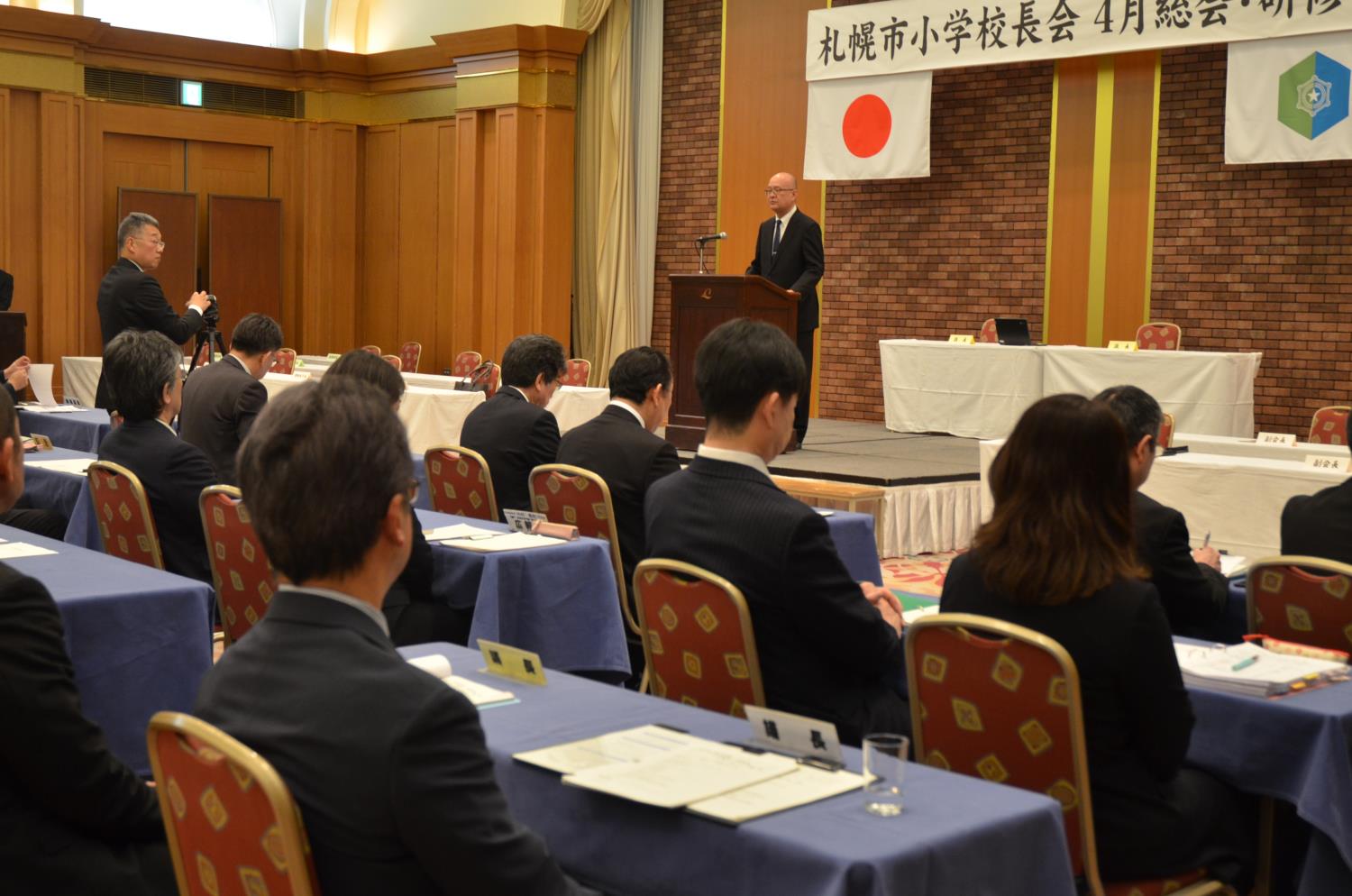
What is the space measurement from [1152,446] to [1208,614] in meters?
0.38

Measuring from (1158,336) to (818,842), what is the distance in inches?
344

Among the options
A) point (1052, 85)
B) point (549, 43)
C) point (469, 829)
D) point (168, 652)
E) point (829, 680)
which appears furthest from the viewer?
point (549, 43)

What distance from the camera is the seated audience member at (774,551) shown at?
8.45 feet

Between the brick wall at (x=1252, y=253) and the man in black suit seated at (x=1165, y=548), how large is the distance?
6785 millimetres

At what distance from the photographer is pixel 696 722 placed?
2158 mm

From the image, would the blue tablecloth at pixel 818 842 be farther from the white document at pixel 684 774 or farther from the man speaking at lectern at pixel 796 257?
the man speaking at lectern at pixel 796 257

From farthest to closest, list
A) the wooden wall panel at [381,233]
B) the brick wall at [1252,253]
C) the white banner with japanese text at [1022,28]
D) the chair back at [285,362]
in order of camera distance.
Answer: the wooden wall panel at [381,233]
the chair back at [285,362]
the brick wall at [1252,253]
the white banner with japanese text at [1022,28]

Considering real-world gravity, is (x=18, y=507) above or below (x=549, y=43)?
below

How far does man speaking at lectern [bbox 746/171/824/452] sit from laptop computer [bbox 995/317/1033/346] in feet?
5.87

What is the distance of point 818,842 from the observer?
1664 mm

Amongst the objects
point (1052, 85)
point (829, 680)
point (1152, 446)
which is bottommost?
point (829, 680)

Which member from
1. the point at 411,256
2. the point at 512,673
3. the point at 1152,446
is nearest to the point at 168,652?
the point at 512,673

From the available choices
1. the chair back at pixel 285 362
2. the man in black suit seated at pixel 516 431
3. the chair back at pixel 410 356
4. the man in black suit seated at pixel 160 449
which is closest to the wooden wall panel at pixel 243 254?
the chair back at pixel 410 356

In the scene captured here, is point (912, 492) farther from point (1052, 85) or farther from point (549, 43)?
point (549, 43)
